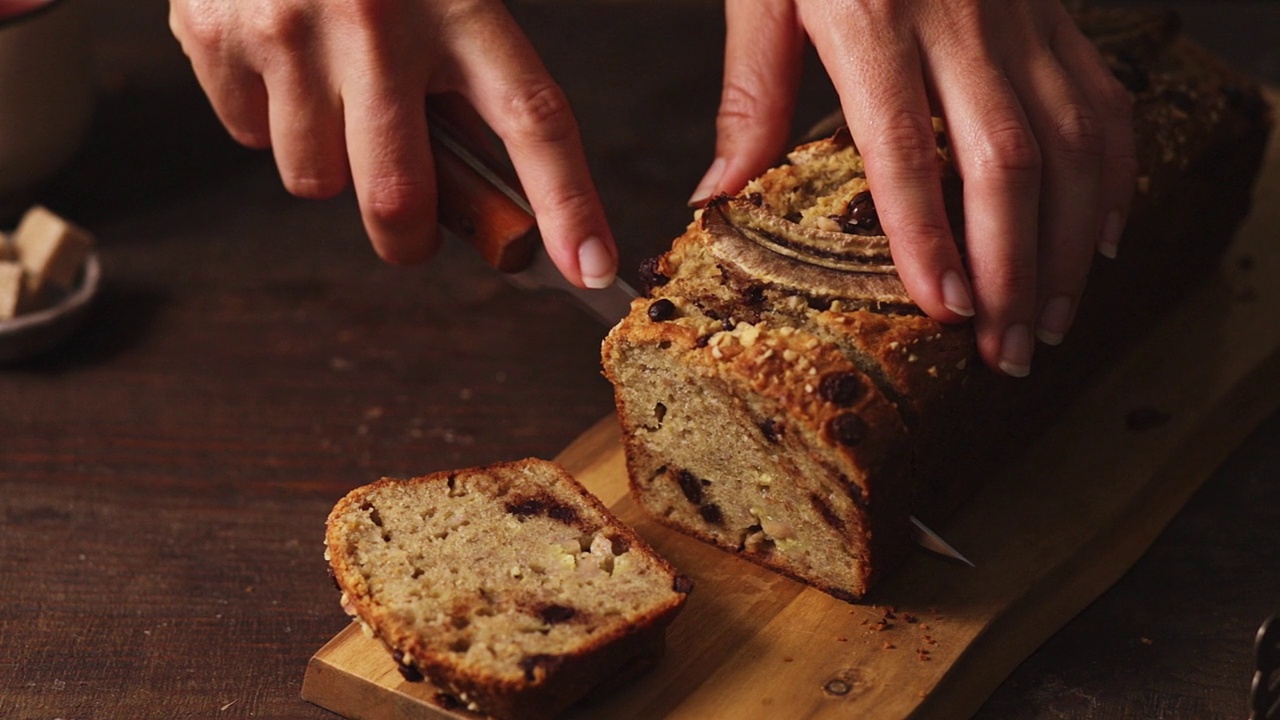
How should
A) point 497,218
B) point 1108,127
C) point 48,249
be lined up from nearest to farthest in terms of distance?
point 497,218 < point 1108,127 < point 48,249

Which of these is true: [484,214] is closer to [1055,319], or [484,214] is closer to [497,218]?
[497,218]

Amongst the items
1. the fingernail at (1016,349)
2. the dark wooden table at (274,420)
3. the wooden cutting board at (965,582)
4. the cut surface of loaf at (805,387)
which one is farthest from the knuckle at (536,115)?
the fingernail at (1016,349)

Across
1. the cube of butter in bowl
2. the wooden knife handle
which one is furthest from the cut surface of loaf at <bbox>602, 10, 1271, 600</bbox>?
the cube of butter in bowl

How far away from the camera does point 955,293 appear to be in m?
2.87

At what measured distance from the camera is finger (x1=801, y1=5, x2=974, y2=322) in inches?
112

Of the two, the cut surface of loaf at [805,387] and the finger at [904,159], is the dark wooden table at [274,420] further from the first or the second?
the finger at [904,159]

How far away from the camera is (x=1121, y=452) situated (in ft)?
11.4

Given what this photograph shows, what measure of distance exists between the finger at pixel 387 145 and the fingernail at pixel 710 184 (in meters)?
0.67

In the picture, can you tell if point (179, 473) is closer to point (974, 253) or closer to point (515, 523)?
point (515, 523)

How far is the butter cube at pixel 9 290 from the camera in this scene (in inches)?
150

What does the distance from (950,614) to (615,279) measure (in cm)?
103

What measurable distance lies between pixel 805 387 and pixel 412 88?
1091 mm

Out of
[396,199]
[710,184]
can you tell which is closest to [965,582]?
[710,184]

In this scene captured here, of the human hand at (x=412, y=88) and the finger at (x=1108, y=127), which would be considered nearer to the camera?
the human hand at (x=412, y=88)
